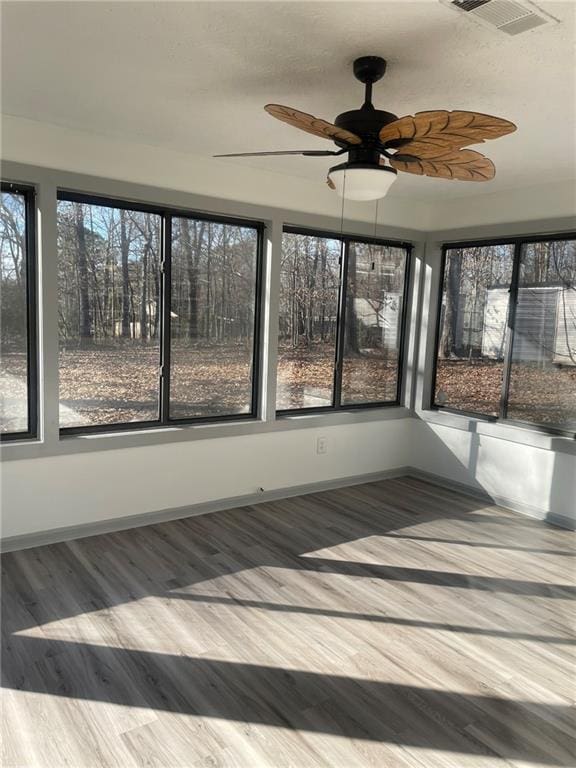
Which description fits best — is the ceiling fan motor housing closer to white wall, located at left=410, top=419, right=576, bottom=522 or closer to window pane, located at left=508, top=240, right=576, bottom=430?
window pane, located at left=508, top=240, right=576, bottom=430

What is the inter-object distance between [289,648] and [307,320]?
2.80 meters

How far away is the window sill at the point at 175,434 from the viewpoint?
3.51 m

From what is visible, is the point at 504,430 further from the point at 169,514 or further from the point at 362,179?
the point at 362,179

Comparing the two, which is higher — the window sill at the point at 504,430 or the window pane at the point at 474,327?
the window pane at the point at 474,327

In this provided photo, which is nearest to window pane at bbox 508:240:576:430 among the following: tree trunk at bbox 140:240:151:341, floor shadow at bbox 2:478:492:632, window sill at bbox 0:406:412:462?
floor shadow at bbox 2:478:492:632

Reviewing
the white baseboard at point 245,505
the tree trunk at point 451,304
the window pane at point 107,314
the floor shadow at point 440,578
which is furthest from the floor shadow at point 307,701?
the tree trunk at point 451,304

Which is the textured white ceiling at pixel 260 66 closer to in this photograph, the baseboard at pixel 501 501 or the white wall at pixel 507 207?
the white wall at pixel 507 207

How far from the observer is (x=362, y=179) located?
217 cm

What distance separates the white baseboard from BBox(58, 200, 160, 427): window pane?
0.70m

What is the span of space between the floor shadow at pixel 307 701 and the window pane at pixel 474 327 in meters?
3.03

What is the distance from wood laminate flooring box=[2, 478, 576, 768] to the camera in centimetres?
205

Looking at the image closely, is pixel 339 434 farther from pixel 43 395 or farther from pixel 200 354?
pixel 43 395

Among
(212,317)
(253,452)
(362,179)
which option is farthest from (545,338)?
(362,179)

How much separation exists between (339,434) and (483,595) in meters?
2.05
